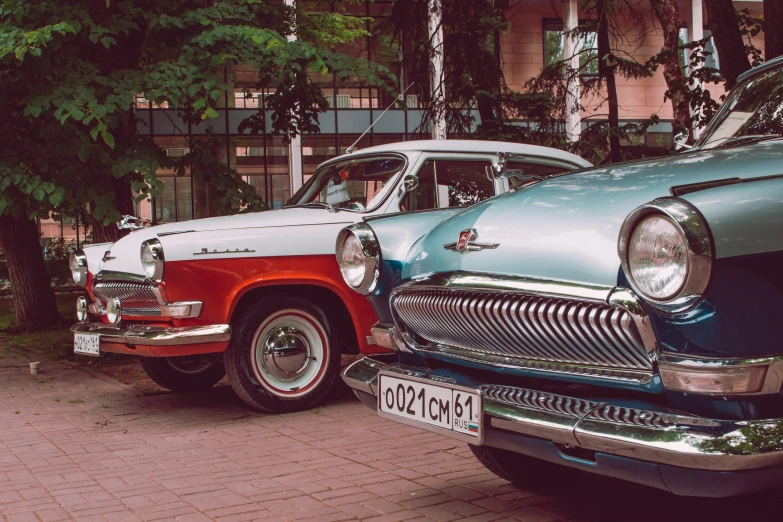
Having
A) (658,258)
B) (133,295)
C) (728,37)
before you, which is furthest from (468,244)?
(728,37)

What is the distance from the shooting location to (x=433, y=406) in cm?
336

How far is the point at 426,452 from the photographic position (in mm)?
5000

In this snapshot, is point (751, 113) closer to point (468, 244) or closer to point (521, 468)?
point (468, 244)

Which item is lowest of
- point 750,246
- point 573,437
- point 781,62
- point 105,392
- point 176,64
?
point 105,392

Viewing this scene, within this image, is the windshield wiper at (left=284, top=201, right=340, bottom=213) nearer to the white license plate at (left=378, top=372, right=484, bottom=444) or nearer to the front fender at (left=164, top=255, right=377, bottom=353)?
the front fender at (left=164, top=255, right=377, bottom=353)

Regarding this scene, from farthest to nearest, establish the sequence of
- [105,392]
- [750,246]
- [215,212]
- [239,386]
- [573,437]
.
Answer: [215,212], [105,392], [239,386], [573,437], [750,246]

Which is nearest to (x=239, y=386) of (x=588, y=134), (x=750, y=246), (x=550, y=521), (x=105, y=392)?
(x=105, y=392)

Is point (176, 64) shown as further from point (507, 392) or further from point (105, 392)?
point (507, 392)

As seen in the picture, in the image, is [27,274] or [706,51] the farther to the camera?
[27,274]

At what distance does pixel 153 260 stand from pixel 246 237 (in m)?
0.64

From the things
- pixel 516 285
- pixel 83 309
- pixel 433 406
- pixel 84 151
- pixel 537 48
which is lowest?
pixel 433 406

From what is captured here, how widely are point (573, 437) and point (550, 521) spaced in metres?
1.08

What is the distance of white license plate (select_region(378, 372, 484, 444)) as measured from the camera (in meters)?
3.12

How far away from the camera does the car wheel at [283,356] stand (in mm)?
6145
